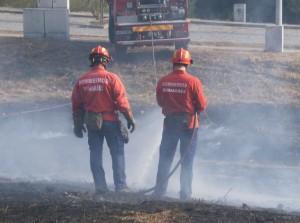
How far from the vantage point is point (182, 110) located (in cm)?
1097

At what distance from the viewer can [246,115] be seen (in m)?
18.0

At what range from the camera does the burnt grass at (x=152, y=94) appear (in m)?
10.3

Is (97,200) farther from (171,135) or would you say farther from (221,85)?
(221,85)

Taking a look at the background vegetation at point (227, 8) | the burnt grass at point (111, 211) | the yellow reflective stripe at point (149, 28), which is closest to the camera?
the burnt grass at point (111, 211)

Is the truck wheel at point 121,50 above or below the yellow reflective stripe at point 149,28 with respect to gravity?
below

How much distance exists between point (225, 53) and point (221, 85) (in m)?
2.77

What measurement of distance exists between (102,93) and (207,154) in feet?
17.4

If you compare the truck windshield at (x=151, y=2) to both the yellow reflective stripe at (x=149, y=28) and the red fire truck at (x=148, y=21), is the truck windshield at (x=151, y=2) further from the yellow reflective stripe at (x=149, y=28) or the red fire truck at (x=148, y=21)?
the yellow reflective stripe at (x=149, y=28)

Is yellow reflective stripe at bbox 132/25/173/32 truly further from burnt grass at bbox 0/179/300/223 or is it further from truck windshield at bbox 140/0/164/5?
burnt grass at bbox 0/179/300/223

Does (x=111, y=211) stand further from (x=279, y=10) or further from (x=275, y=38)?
(x=275, y=38)

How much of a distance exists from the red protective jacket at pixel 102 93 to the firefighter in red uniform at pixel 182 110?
1.86 feet

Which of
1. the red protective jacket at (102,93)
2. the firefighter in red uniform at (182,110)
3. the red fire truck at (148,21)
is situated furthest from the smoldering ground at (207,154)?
the red fire truck at (148,21)

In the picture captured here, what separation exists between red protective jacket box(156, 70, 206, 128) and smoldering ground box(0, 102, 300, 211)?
4.58ft

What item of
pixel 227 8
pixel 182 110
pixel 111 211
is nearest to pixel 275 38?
pixel 182 110
